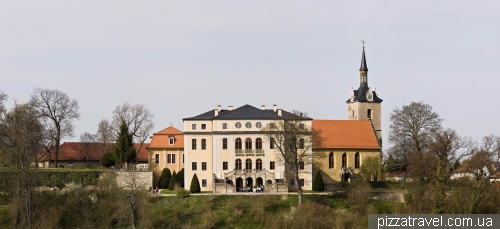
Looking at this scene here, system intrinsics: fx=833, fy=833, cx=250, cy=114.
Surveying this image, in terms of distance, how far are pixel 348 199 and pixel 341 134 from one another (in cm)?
1283

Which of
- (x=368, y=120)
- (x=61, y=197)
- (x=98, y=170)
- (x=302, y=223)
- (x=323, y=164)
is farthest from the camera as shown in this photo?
(x=368, y=120)

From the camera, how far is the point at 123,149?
6912cm

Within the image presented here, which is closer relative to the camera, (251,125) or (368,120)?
(251,125)

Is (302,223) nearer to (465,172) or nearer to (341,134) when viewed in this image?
(465,172)

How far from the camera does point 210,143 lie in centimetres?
6544

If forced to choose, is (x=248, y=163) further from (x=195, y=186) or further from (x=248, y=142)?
(x=195, y=186)

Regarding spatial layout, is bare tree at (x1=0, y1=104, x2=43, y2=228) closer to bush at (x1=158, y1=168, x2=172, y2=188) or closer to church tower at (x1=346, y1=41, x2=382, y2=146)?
bush at (x1=158, y1=168, x2=172, y2=188)

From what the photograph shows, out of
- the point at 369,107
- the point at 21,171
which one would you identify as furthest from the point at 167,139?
the point at 369,107

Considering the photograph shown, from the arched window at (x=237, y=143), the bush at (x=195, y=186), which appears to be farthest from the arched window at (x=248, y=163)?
the bush at (x=195, y=186)

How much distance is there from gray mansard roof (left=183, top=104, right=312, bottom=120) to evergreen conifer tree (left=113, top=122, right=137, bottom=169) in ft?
22.9

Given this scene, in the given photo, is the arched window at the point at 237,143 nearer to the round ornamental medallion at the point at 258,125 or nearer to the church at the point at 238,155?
the church at the point at 238,155

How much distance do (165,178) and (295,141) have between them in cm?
1158

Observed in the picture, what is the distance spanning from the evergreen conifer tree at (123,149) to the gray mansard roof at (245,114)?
275 inches

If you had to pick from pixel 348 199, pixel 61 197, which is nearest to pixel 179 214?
pixel 61 197
